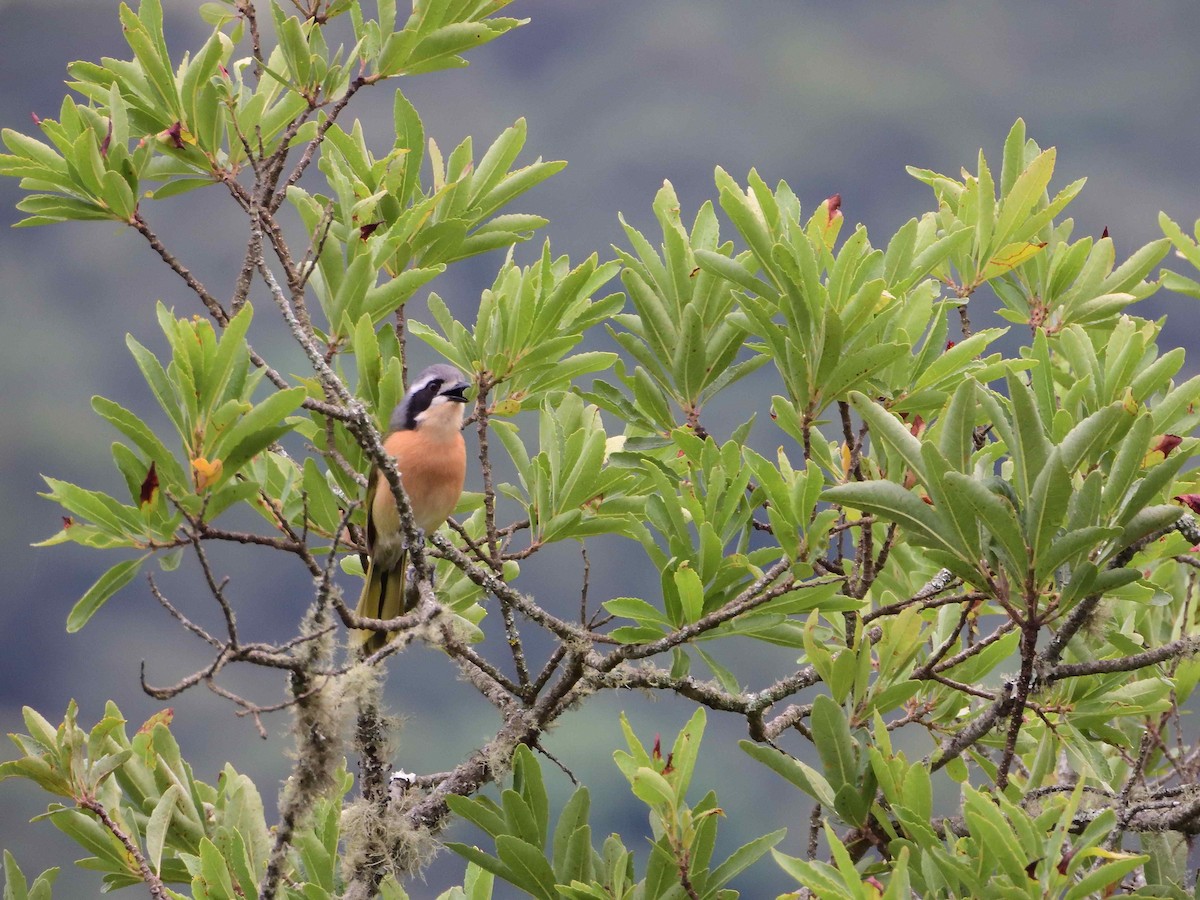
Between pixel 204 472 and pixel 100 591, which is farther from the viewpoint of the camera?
pixel 100 591

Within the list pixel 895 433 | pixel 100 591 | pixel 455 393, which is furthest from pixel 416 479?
pixel 895 433

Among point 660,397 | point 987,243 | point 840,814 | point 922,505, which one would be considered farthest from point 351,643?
point 987,243

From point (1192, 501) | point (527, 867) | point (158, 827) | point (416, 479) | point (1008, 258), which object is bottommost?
point (158, 827)

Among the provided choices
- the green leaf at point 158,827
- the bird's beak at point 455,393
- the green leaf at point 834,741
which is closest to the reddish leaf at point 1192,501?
the green leaf at point 834,741

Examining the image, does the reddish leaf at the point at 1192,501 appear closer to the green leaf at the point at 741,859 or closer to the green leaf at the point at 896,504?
the green leaf at the point at 896,504

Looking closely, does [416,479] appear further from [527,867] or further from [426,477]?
[527,867]

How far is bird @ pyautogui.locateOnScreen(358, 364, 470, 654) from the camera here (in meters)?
2.91

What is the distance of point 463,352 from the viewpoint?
8.04 feet

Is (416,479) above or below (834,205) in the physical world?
below

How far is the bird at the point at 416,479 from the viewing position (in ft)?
9.55

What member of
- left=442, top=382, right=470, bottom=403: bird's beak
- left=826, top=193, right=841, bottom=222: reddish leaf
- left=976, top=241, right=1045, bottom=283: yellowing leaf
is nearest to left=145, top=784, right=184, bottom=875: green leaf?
left=442, top=382, right=470, bottom=403: bird's beak

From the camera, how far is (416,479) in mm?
3064

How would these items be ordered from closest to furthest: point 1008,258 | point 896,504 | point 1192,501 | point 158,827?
point 896,504, point 1192,501, point 158,827, point 1008,258

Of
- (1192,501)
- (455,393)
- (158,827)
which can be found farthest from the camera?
(455,393)
